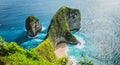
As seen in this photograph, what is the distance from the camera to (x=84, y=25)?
108500 millimetres

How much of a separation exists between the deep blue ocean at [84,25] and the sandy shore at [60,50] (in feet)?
5.15

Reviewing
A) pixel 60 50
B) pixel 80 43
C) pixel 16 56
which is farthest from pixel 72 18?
pixel 16 56

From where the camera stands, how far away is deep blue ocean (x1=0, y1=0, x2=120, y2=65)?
257 feet

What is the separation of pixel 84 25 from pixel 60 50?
100.0ft

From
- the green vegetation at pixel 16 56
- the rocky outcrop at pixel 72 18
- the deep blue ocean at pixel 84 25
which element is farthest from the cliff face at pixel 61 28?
the green vegetation at pixel 16 56

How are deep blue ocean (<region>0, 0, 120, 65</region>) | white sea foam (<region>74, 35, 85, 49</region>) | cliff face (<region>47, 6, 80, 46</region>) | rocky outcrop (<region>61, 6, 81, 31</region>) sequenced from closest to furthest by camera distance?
deep blue ocean (<region>0, 0, 120, 65</region>), white sea foam (<region>74, 35, 85, 49</region>), cliff face (<region>47, 6, 80, 46</region>), rocky outcrop (<region>61, 6, 81, 31</region>)

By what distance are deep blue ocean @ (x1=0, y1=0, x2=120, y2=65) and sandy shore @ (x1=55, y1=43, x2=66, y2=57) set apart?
1571 millimetres

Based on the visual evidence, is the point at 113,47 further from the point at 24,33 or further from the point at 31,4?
the point at 31,4

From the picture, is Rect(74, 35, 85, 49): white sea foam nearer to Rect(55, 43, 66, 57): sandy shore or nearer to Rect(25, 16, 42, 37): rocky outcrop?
Rect(55, 43, 66, 57): sandy shore

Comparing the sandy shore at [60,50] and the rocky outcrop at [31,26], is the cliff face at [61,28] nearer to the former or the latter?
the sandy shore at [60,50]

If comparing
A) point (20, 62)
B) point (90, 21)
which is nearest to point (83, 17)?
point (90, 21)

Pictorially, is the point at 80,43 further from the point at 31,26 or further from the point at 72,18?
the point at 31,26

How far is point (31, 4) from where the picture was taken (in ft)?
497

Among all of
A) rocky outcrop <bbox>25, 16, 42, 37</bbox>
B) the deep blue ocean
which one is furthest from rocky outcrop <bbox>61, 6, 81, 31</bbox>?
rocky outcrop <bbox>25, 16, 42, 37</bbox>
